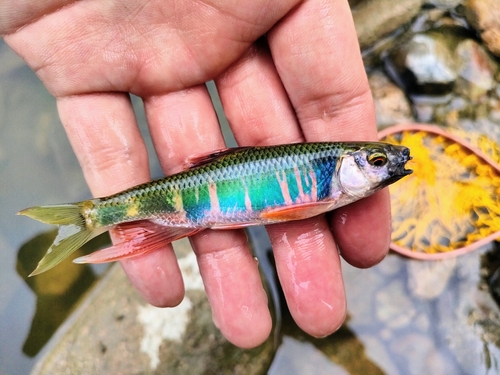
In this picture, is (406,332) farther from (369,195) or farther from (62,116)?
(62,116)

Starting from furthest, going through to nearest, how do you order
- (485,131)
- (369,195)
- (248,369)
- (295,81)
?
1. (485,131)
2. (248,369)
3. (295,81)
4. (369,195)

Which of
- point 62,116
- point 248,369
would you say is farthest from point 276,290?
point 62,116

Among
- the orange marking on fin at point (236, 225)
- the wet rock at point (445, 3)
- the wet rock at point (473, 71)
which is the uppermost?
the orange marking on fin at point (236, 225)

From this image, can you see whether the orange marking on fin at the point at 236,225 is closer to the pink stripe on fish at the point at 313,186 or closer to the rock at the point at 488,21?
the pink stripe on fish at the point at 313,186

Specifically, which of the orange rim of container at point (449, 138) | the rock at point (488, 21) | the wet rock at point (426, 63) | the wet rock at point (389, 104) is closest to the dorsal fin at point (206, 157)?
the orange rim of container at point (449, 138)

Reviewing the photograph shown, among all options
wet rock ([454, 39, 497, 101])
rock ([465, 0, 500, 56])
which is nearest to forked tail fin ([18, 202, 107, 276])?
wet rock ([454, 39, 497, 101])

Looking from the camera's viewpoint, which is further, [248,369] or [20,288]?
[20,288]

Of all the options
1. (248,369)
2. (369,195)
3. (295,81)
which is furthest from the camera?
(248,369)

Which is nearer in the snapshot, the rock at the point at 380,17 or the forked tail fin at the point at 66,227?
the forked tail fin at the point at 66,227
